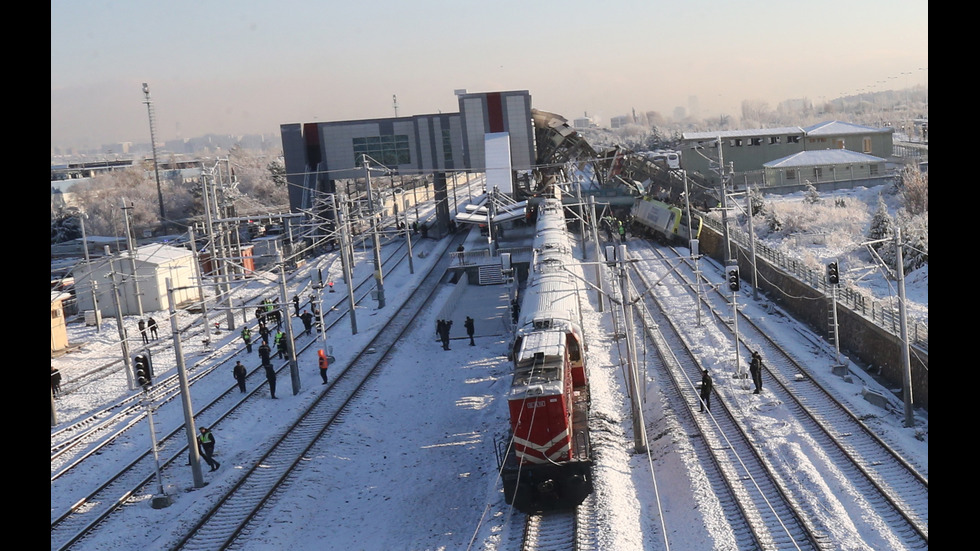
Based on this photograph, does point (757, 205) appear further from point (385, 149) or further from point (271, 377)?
point (271, 377)

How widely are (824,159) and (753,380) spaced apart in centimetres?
4181

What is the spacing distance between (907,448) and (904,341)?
8.55ft

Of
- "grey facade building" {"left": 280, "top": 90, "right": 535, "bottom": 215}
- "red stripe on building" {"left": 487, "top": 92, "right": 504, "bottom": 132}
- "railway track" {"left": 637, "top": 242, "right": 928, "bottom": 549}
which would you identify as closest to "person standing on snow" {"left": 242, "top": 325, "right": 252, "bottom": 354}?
"railway track" {"left": 637, "top": 242, "right": 928, "bottom": 549}

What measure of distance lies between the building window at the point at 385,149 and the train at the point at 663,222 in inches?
602

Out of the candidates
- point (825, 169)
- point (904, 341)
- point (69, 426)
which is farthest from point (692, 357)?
point (825, 169)

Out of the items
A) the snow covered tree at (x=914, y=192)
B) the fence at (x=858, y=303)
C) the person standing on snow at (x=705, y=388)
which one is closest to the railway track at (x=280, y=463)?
the person standing on snow at (x=705, y=388)

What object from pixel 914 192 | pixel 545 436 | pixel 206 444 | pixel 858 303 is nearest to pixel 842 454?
pixel 545 436

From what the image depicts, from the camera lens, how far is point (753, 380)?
72.6 feet

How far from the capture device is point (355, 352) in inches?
1142

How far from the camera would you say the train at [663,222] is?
43688mm

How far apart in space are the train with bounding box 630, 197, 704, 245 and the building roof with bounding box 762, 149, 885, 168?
16.8 meters

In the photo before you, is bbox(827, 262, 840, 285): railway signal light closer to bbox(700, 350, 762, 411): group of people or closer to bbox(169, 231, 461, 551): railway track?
bbox(700, 350, 762, 411): group of people

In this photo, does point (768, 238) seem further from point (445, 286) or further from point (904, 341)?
point (904, 341)

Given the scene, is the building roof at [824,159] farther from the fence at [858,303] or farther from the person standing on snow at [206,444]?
the person standing on snow at [206,444]
